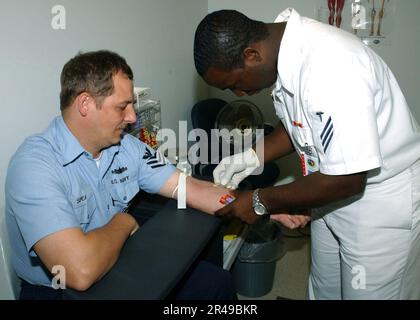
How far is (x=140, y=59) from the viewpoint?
2.04m

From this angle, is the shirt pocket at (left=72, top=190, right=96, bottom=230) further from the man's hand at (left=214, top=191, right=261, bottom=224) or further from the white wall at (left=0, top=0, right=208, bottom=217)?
the man's hand at (left=214, top=191, right=261, bottom=224)

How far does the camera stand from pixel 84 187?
1.24 m

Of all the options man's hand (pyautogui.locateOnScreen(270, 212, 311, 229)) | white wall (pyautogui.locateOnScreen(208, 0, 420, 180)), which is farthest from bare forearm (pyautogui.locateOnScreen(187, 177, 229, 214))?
white wall (pyautogui.locateOnScreen(208, 0, 420, 180))

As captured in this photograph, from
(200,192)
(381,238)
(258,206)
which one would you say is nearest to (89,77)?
(200,192)

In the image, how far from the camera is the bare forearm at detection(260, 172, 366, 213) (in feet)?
3.35

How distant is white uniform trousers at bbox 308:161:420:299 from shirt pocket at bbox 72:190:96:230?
90 cm

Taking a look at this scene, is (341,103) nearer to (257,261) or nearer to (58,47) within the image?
(58,47)

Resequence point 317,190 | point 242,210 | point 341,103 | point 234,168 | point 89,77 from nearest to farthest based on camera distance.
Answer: point 341,103 → point 317,190 → point 89,77 → point 242,210 → point 234,168

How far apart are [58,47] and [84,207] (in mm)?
680

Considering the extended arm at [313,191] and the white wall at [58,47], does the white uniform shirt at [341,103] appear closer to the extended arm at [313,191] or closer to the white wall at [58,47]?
the extended arm at [313,191]

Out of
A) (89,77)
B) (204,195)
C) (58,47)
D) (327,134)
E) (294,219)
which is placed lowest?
(294,219)

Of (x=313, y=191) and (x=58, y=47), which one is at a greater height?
(x=58, y=47)
